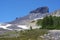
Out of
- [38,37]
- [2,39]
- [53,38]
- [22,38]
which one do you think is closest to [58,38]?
[53,38]

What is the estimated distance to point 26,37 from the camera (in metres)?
35.2

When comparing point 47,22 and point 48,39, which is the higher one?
point 47,22

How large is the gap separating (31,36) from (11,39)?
11.0 feet

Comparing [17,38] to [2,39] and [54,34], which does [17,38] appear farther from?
[54,34]

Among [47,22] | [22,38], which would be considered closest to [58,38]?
[22,38]

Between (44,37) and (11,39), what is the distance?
5.47 meters

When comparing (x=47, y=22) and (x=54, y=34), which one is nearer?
(x=54, y=34)

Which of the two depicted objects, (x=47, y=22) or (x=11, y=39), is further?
(x=47, y=22)

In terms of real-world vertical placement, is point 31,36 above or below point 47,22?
below

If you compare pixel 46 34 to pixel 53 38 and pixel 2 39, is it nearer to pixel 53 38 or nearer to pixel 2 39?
pixel 53 38

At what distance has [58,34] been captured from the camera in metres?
36.5

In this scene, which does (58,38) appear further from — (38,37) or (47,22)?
(47,22)

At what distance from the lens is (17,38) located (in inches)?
1387

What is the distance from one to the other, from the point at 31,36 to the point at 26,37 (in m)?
0.85
